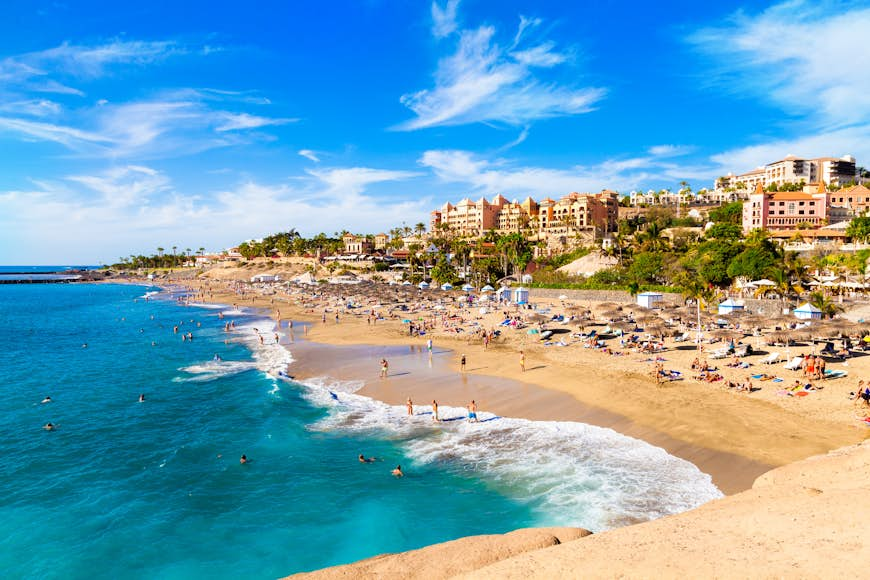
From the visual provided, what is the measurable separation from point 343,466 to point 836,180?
14454cm

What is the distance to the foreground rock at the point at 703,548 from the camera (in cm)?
665

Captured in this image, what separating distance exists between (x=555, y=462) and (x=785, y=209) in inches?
3360

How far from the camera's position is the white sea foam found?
41.9ft

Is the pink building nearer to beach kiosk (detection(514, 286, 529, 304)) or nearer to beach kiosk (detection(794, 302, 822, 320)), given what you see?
beach kiosk (detection(514, 286, 529, 304))

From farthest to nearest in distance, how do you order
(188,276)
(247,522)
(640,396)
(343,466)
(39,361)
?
(188,276) → (39,361) → (640,396) → (343,466) → (247,522)

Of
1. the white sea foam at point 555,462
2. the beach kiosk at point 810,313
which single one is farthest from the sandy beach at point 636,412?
the beach kiosk at point 810,313

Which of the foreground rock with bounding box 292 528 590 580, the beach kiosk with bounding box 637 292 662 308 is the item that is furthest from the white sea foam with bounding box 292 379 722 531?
the beach kiosk with bounding box 637 292 662 308

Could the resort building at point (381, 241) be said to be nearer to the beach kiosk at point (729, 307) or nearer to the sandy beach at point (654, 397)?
the sandy beach at point (654, 397)

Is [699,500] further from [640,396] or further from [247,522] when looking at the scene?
[247,522]

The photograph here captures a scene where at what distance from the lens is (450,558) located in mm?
8211

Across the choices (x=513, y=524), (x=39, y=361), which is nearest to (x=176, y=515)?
(x=513, y=524)

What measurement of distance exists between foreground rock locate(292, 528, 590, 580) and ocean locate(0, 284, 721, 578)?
359cm

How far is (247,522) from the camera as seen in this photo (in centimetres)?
1325

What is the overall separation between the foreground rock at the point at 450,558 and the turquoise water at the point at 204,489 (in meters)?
3.63
